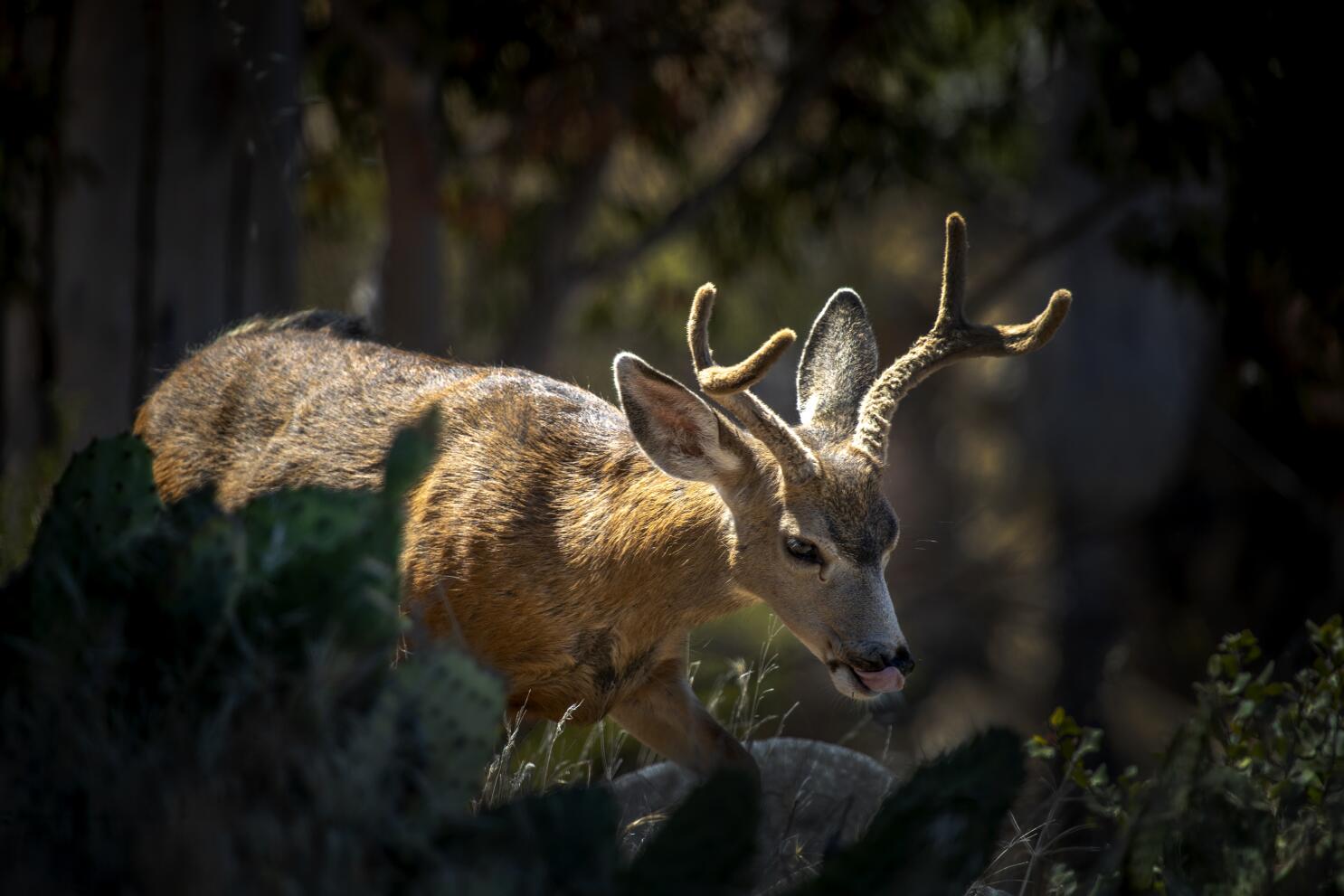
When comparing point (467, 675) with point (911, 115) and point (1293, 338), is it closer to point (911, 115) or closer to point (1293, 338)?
point (1293, 338)

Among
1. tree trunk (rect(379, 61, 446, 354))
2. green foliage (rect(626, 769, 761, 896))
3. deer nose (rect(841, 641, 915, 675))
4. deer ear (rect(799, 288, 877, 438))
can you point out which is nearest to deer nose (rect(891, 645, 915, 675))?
deer nose (rect(841, 641, 915, 675))

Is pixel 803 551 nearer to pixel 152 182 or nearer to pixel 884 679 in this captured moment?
pixel 884 679

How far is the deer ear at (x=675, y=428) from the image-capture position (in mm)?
4898

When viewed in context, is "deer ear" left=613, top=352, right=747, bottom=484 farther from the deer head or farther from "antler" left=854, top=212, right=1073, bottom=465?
"antler" left=854, top=212, right=1073, bottom=465

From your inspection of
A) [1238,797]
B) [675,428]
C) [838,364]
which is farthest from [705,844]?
[838,364]

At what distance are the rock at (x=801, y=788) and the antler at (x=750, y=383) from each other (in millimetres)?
1024

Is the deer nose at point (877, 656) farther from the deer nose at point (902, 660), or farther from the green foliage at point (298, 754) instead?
the green foliage at point (298, 754)

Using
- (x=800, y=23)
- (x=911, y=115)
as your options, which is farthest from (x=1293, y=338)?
(x=800, y=23)

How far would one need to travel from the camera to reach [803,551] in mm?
4938

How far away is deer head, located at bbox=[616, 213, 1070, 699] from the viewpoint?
477cm

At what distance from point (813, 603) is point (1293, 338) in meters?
6.36

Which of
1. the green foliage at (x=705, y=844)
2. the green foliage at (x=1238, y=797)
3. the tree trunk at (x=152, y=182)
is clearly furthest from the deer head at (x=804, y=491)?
the tree trunk at (x=152, y=182)

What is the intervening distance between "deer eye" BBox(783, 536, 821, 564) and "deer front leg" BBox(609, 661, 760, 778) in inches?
26.1

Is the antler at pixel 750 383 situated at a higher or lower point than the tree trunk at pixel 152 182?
lower
